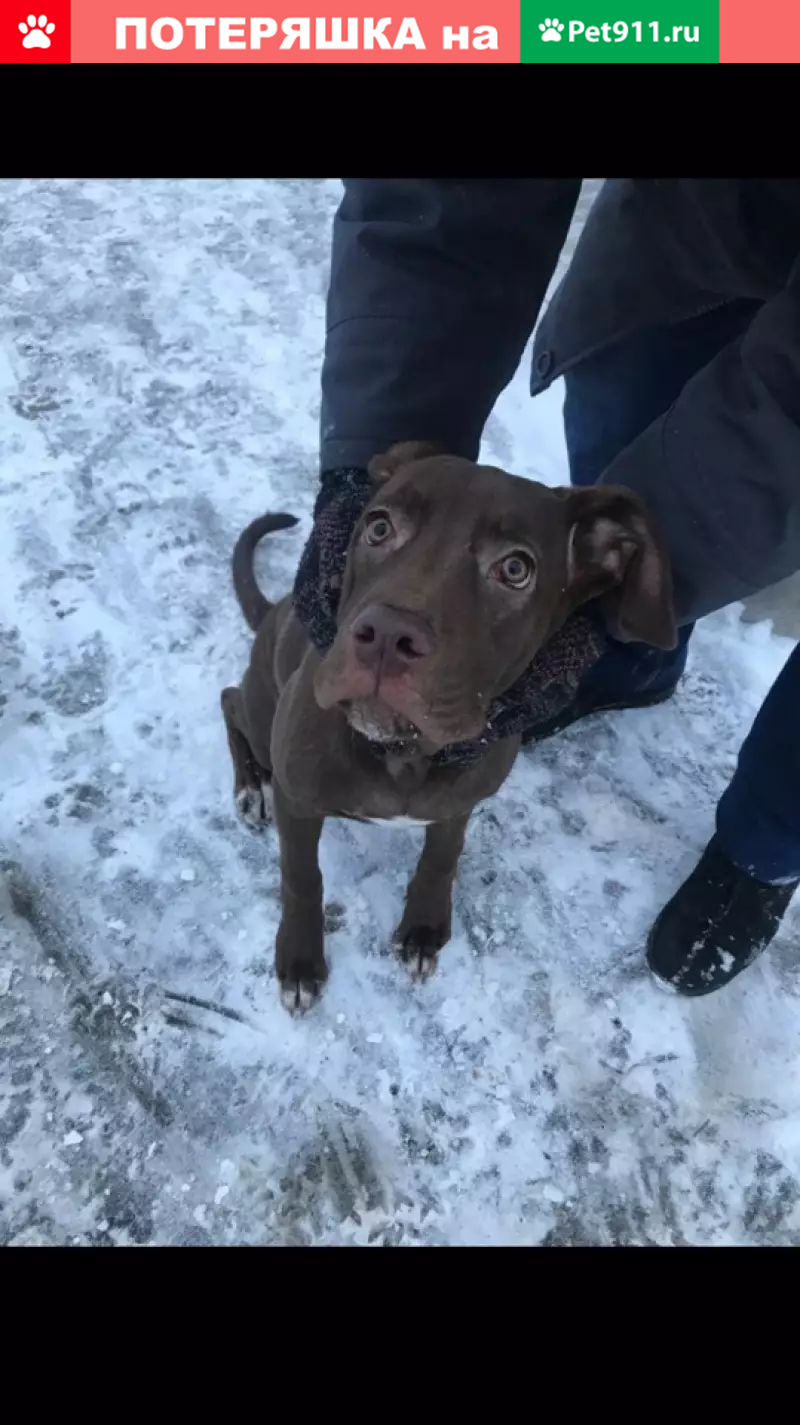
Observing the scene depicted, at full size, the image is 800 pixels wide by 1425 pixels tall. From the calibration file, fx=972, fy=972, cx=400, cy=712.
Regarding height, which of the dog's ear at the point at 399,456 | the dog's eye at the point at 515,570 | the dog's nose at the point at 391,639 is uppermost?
the dog's ear at the point at 399,456

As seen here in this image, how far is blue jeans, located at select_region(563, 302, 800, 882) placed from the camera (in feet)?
8.39

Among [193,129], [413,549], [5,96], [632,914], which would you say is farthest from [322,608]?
[632,914]

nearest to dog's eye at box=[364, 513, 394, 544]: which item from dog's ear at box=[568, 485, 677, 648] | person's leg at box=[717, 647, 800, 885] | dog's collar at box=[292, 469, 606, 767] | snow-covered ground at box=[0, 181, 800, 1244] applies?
dog's collar at box=[292, 469, 606, 767]

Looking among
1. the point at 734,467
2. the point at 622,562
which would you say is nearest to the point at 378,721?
the point at 622,562

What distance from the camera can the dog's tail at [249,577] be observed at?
10.3 ft

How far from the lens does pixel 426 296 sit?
2.31 m

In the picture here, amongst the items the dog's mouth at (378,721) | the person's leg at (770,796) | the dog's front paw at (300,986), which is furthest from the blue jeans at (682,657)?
the dog's front paw at (300,986)

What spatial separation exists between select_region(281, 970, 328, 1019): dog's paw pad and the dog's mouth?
0.99 m

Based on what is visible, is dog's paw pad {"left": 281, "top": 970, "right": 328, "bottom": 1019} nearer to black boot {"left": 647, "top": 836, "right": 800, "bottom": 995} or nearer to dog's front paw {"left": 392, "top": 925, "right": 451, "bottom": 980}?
dog's front paw {"left": 392, "top": 925, "right": 451, "bottom": 980}

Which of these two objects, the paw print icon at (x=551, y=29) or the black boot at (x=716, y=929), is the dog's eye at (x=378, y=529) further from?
the black boot at (x=716, y=929)

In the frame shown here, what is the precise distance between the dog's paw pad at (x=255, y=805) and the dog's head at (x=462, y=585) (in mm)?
1010
